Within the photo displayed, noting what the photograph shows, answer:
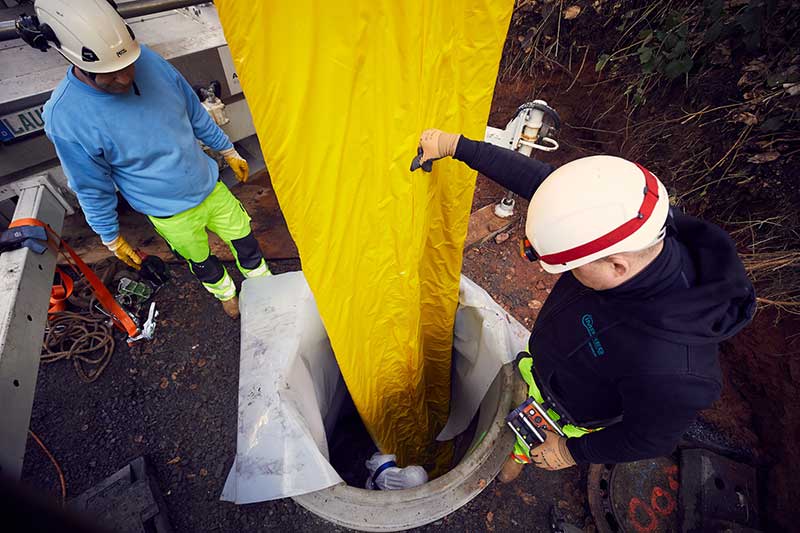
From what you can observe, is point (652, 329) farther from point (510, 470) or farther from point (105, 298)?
point (105, 298)

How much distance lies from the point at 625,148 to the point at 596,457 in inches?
81.8

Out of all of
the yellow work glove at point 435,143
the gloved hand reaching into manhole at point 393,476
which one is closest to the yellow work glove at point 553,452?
the gloved hand reaching into manhole at point 393,476

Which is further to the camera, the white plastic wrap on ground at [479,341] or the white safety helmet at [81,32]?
the white plastic wrap on ground at [479,341]

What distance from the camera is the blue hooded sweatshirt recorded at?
1.49 metres

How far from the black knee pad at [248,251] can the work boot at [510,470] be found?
182cm

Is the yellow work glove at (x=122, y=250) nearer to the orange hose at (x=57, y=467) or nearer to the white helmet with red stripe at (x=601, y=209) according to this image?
the orange hose at (x=57, y=467)

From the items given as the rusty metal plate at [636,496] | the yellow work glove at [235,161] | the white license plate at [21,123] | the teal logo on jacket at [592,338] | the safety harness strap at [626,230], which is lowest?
the rusty metal plate at [636,496]

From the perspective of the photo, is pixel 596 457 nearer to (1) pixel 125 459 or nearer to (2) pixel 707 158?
(2) pixel 707 158

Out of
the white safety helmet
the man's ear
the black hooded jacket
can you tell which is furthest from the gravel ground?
the white safety helmet

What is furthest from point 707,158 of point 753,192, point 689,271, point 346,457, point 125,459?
point 125,459

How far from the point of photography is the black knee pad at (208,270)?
2.14 metres

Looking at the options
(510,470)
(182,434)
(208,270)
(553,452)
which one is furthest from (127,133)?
(510,470)

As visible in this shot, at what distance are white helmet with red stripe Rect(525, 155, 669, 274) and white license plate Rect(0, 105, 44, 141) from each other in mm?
2440

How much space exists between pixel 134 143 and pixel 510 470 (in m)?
A: 2.28
